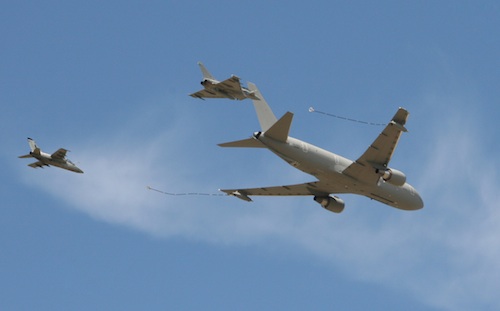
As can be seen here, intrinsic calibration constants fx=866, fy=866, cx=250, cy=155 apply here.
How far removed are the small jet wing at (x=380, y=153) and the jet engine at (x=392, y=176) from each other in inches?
14.8

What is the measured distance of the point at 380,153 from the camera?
2181 inches

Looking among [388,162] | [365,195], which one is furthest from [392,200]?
[388,162]

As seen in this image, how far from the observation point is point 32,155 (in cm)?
7706

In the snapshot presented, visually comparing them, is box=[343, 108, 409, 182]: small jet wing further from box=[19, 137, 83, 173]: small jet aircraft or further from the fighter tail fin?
box=[19, 137, 83, 173]: small jet aircraft

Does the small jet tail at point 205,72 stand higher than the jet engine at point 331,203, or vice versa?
the jet engine at point 331,203

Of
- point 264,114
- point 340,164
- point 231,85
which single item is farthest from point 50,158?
point 231,85

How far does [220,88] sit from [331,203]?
62.9 feet

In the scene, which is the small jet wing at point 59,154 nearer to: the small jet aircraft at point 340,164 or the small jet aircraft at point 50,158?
the small jet aircraft at point 50,158

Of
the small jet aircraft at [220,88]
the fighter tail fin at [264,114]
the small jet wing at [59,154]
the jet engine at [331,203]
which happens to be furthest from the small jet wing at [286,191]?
the small jet wing at [59,154]

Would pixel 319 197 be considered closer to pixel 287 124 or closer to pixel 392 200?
pixel 392 200

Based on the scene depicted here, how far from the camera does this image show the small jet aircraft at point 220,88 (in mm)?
49084

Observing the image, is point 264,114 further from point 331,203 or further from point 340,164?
point 331,203

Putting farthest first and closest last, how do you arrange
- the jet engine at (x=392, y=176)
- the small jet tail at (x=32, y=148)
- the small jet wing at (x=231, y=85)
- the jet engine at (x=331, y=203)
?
the small jet tail at (x=32, y=148) → the jet engine at (x=331, y=203) → the jet engine at (x=392, y=176) → the small jet wing at (x=231, y=85)

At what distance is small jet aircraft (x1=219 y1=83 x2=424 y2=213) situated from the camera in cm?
5378
